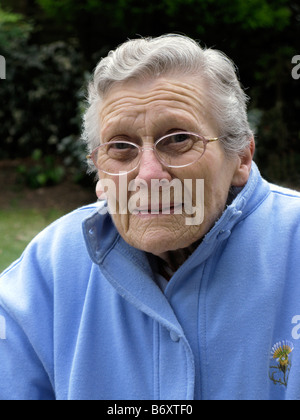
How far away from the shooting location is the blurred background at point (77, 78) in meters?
6.22

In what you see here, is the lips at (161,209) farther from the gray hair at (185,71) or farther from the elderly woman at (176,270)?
the gray hair at (185,71)

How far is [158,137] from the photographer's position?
190 centimetres

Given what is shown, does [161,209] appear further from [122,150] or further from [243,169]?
[243,169]

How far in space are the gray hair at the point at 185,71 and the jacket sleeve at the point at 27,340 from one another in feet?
2.11

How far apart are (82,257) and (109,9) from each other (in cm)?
492

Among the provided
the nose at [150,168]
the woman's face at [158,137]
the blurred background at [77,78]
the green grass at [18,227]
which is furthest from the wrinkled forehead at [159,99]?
the blurred background at [77,78]

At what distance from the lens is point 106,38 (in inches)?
280

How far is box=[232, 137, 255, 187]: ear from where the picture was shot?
2082mm

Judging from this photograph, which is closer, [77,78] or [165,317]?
[165,317]

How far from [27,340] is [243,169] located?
3.16 ft

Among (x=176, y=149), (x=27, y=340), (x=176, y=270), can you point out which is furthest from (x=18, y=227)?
(x=176, y=149)

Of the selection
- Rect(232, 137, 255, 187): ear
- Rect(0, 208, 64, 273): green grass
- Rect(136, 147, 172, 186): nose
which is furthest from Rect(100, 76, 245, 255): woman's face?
Rect(0, 208, 64, 273): green grass

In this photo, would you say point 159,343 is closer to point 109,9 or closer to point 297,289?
point 297,289

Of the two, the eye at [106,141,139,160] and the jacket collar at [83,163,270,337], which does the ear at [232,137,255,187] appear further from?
the eye at [106,141,139,160]
